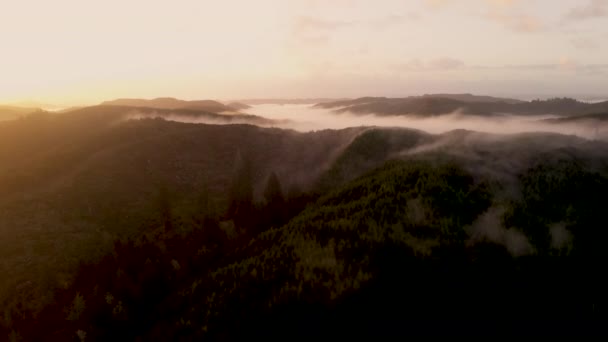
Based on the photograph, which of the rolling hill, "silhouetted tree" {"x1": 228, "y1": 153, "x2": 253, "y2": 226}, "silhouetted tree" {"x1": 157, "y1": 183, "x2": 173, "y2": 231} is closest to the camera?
the rolling hill

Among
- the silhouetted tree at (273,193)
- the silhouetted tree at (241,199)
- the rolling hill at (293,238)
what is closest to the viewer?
the rolling hill at (293,238)

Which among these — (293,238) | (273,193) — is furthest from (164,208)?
(293,238)

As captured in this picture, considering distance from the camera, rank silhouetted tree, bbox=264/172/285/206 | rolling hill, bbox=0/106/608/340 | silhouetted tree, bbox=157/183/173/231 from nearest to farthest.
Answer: rolling hill, bbox=0/106/608/340 → silhouetted tree, bbox=157/183/173/231 → silhouetted tree, bbox=264/172/285/206

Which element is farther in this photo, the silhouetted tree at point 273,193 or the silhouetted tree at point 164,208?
the silhouetted tree at point 273,193

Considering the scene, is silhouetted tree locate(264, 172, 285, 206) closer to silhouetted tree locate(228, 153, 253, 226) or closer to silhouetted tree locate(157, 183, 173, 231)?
silhouetted tree locate(228, 153, 253, 226)

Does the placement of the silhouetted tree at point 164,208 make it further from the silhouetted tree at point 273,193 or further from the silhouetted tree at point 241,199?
the silhouetted tree at point 273,193

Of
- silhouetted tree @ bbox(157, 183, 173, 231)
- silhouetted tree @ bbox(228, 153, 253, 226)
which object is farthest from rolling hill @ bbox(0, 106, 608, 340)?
silhouetted tree @ bbox(228, 153, 253, 226)

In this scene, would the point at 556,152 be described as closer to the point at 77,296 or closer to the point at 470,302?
the point at 470,302

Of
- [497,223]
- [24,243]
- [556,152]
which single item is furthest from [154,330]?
[556,152]

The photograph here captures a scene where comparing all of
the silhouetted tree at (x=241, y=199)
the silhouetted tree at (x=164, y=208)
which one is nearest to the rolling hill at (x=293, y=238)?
the silhouetted tree at (x=164, y=208)

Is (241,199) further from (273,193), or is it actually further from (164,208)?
(164,208)

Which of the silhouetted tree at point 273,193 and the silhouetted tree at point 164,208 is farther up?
the silhouetted tree at point 273,193

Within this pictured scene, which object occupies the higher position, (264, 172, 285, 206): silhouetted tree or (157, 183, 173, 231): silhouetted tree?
(264, 172, 285, 206): silhouetted tree
